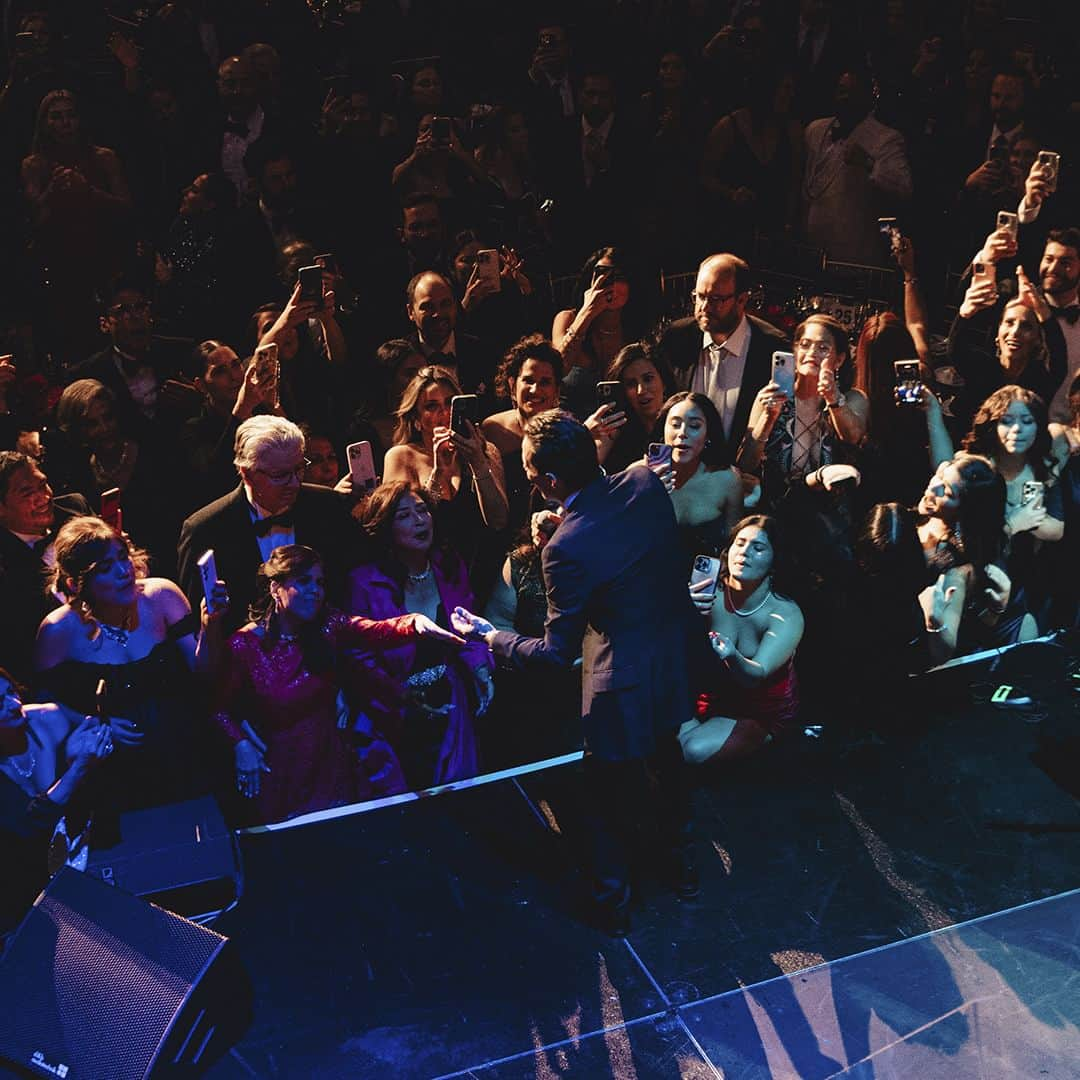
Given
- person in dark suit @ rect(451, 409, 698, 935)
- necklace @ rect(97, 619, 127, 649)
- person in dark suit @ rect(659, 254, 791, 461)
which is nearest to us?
person in dark suit @ rect(451, 409, 698, 935)

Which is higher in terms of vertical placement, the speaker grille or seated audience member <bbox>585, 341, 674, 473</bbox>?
seated audience member <bbox>585, 341, 674, 473</bbox>

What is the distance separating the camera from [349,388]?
18.3 ft

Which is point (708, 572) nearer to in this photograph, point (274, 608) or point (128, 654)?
point (274, 608)

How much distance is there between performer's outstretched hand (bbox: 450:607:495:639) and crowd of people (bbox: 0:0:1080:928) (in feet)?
0.04

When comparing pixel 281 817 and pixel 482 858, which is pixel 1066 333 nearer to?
pixel 482 858

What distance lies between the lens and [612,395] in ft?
17.1

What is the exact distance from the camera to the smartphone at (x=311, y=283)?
16.9 ft

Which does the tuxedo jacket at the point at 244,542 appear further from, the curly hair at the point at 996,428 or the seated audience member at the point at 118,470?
the curly hair at the point at 996,428

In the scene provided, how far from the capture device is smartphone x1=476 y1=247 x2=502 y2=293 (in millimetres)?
5785


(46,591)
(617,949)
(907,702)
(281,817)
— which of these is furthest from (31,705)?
(907,702)

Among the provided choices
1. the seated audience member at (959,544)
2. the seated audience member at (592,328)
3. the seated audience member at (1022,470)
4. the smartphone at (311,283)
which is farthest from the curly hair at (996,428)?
the smartphone at (311,283)

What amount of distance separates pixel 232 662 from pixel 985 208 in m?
4.56

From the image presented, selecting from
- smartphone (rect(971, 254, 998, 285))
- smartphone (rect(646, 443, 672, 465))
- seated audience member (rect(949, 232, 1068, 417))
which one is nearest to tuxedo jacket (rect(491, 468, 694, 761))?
smartphone (rect(646, 443, 672, 465))

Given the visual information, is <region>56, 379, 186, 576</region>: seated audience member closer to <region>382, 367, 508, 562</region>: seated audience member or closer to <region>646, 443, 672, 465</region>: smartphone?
<region>382, 367, 508, 562</region>: seated audience member
